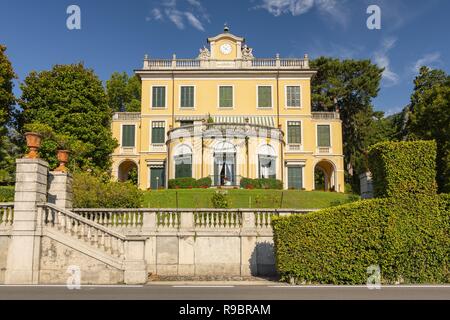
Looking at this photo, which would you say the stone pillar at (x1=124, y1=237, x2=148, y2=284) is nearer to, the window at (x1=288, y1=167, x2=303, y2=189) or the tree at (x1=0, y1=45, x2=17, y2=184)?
the tree at (x1=0, y1=45, x2=17, y2=184)

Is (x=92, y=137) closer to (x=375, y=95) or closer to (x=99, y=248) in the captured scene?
(x=99, y=248)

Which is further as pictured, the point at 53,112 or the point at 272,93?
the point at 272,93

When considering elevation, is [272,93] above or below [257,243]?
above

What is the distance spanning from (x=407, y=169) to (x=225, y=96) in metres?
31.2

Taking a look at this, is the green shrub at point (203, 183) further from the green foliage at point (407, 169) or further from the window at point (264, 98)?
the green foliage at point (407, 169)

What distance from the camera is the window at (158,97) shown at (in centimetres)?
4238

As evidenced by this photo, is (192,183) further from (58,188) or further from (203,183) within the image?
(58,188)

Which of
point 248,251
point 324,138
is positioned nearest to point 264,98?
point 324,138

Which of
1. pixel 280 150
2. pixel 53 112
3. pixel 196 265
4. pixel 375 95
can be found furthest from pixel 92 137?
pixel 375 95

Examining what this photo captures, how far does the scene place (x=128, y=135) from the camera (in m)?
43.2

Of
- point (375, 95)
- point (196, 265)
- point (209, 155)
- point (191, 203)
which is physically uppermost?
point (375, 95)

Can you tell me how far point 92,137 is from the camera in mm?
32719

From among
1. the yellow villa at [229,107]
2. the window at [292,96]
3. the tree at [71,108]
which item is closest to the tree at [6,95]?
the tree at [71,108]

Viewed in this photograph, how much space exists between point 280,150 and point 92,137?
15.2 m
